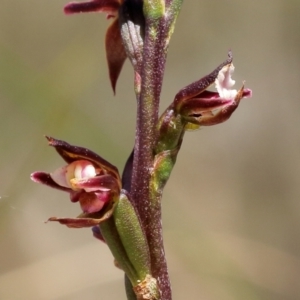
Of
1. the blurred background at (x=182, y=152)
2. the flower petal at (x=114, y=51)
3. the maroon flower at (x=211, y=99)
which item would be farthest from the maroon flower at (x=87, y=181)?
the blurred background at (x=182, y=152)

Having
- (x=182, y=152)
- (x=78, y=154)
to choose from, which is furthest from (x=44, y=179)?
(x=182, y=152)

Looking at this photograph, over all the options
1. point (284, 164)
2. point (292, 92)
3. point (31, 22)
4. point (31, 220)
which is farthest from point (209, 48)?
point (31, 220)

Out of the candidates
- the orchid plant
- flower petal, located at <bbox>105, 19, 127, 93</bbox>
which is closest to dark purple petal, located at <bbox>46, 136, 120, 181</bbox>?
the orchid plant

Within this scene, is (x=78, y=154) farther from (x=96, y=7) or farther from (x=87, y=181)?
(x=96, y=7)

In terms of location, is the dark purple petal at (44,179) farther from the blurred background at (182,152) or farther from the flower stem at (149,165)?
the blurred background at (182,152)

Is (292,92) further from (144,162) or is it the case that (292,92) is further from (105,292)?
(144,162)

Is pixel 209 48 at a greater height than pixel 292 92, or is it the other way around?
pixel 209 48

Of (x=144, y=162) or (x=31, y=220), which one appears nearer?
(x=144, y=162)
